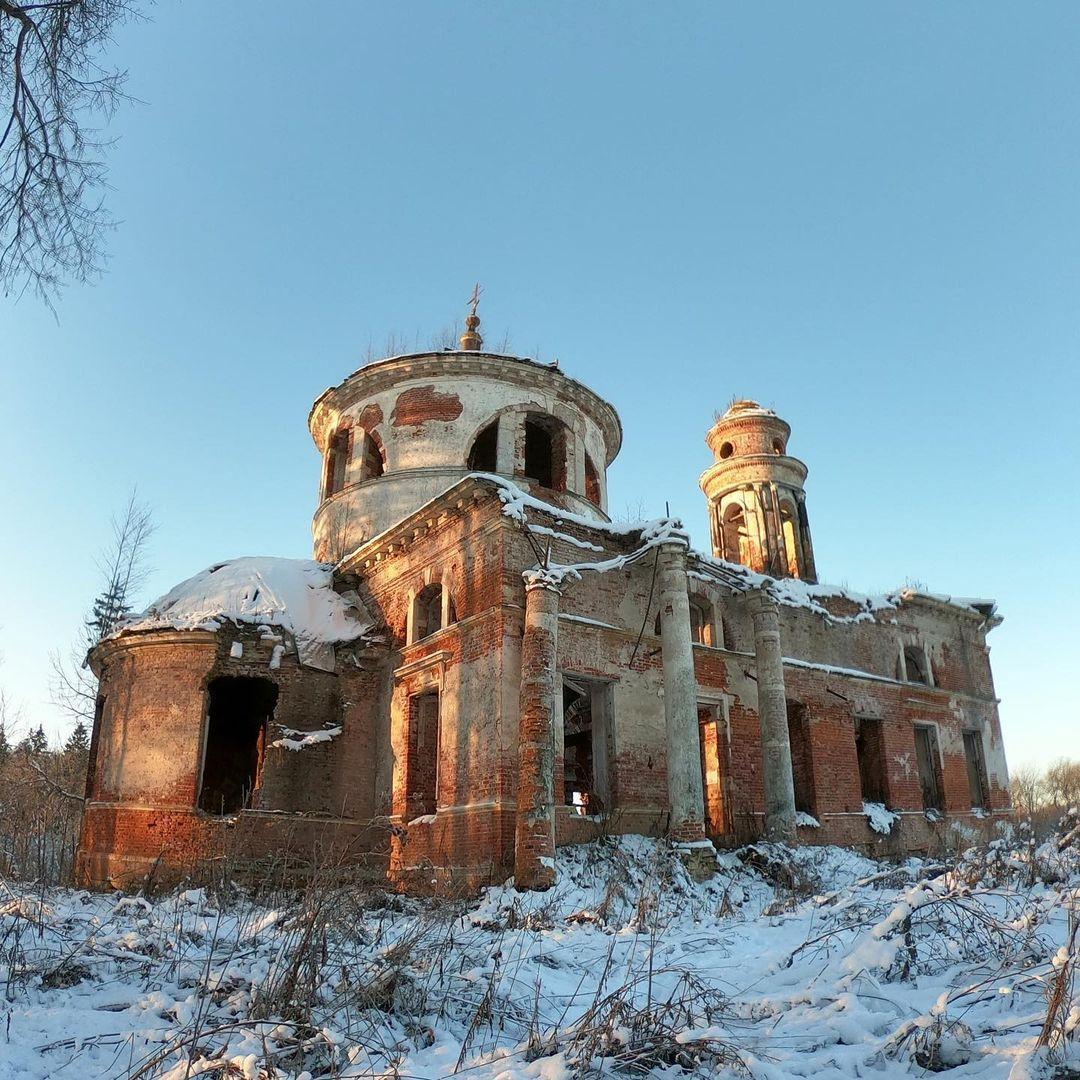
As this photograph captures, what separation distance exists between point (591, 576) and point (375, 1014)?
1064 centimetres

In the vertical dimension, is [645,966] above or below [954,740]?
below

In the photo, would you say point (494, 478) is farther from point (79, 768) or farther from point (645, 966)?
point (79, 768)

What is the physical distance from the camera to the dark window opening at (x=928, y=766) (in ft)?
63.6

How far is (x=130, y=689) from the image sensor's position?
15109 mm

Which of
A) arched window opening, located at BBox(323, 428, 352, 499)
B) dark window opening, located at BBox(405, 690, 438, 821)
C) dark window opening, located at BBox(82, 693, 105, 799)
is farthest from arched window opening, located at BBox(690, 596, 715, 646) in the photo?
dark window opening, located at BBox(82, 693, 105, 799)

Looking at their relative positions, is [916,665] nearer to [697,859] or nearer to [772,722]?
[772,722]

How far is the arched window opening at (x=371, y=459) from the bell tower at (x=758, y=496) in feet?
32.9

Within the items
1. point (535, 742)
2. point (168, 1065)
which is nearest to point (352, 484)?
point (535, 742)

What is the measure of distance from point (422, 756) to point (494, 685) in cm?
259

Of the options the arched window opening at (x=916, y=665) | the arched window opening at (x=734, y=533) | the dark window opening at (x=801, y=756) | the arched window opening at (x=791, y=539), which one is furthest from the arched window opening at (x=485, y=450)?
the arched window opening at (x=916, y=665)

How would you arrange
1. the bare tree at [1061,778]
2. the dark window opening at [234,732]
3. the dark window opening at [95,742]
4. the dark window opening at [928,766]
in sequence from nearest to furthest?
the dark window opening at [95,742], the dark window opening at [234,732], the dark window opening at [928,766], the bare tree at [1061,778]

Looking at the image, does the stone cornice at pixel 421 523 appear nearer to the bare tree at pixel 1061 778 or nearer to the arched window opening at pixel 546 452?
the arched window opening at pixel 546 452

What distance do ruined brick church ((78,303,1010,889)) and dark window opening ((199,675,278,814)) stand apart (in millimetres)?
60

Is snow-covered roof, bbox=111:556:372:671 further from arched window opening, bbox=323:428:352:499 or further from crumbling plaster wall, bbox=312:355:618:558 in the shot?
arched window opening, bbox=323:428:352:499
